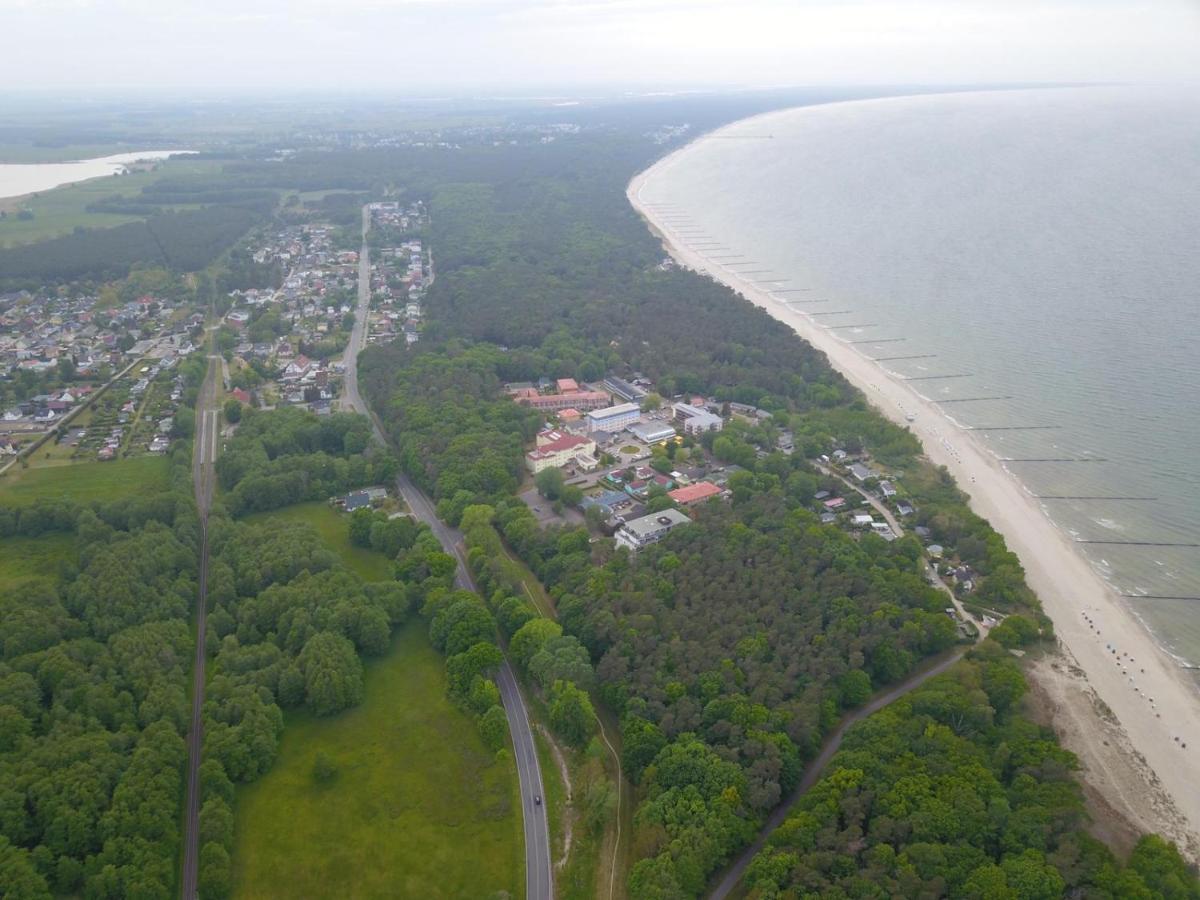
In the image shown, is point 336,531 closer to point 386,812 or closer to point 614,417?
point 386,812

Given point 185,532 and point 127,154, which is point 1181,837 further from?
point 127,154

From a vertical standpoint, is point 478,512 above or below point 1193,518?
above

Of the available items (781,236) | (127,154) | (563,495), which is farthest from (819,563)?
(127,154)

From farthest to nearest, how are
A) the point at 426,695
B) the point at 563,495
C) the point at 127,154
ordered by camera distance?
the point at 127,154, the point at 563,495, the point at 426,695

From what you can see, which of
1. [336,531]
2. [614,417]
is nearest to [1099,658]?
[614,417]

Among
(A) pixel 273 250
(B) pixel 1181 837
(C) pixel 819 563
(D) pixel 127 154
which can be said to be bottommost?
(B) pixel 1181 837
